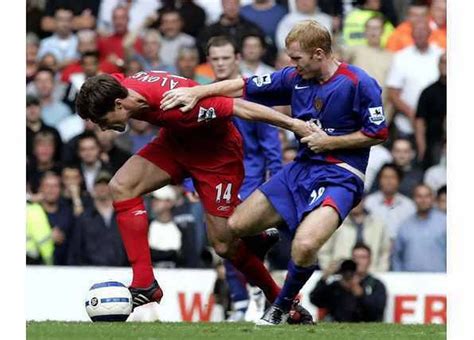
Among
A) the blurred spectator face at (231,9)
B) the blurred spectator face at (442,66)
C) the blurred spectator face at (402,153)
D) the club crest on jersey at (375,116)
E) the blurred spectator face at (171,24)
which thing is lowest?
the blurred spectator face at (402,153)

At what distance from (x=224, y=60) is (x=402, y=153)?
413 centimetres

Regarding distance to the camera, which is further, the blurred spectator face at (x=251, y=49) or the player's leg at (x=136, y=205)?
the blurred spectator face at (x=251, y=49)

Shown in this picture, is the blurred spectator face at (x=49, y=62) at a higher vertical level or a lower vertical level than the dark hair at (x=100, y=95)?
higher

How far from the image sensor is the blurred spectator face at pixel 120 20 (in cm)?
1711

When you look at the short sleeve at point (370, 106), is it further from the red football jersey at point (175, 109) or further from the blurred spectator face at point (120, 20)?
the blurred spectator face at point (120, 20)

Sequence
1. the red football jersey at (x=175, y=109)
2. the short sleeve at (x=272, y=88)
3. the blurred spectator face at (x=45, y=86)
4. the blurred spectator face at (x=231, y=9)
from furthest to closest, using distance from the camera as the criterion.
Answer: the blurred spectator face at (x=45, y=86)
the blurred spectator face at (x=231, y=9)
the short sleeve at (x=272, y=88)
the red football jersey at (x=175, y=109)

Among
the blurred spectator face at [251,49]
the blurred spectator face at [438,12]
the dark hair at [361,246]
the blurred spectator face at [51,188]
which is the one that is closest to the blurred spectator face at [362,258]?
the dark hair at [361,246]

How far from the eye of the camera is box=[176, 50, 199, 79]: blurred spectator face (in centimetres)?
1650

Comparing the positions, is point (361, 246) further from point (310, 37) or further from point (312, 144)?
point (310, 37)

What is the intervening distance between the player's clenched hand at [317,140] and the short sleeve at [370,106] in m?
0.27

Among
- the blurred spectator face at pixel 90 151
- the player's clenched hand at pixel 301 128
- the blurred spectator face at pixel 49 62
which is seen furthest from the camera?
the blurred spectator face at pixel 49 62

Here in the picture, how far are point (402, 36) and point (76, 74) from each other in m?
4.23

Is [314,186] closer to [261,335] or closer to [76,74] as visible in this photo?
[261,335]
